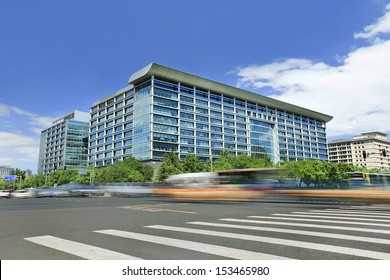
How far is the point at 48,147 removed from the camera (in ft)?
462

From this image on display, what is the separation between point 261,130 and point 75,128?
244 feet

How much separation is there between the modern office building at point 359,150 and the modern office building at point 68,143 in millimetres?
133396

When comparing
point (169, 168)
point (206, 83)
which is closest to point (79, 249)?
point (169, 168)

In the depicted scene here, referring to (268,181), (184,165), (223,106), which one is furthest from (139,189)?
(223,106)

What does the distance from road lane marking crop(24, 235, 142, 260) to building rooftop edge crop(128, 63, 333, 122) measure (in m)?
76.1

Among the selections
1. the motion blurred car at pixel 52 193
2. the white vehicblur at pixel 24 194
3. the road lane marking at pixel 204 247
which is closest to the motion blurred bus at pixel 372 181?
the road lane marking at pixel 204 247

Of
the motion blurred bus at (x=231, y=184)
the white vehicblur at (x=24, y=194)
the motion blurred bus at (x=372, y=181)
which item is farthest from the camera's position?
the white vehicblur at (x=24, y=194)

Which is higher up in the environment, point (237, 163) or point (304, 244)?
point (237, 163)

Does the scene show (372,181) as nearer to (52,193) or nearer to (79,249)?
(79,249)

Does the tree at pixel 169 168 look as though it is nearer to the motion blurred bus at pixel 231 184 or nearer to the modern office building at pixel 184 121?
the modern office building at pixel 184 121

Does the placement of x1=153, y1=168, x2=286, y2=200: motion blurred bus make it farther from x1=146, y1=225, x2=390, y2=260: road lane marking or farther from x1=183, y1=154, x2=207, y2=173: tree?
x1=183, y1=154, x2=207, y2=173: tree

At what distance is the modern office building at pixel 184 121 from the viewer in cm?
8331

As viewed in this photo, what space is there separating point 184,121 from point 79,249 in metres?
84.0

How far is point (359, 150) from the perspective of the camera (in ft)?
537
